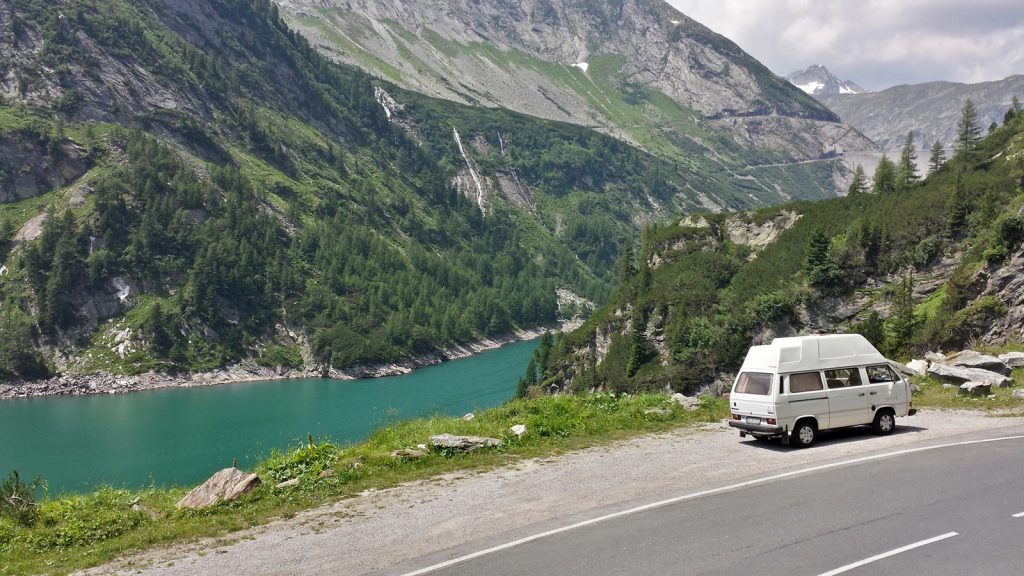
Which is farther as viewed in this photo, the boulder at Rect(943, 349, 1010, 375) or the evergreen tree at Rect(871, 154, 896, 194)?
the evergreen tree at Rect(871, 154, 896, 194)

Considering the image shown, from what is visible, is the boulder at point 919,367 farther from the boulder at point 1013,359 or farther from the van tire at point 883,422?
the van tire at point 883,422

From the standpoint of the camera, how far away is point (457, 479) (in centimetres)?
1731

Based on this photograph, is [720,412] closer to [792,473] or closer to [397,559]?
[792,473]

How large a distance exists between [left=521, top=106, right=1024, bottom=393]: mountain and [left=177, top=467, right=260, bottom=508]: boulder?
4402 cm

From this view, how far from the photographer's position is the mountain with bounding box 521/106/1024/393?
54.6 metres

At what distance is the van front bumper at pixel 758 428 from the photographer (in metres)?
19.2

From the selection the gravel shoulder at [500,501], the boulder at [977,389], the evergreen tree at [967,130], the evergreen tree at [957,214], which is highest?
the evergreen tree at [967,130]

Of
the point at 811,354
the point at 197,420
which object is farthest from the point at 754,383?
the point at 197,420

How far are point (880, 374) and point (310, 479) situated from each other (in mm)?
19077

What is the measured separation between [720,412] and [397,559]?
16.7 metres

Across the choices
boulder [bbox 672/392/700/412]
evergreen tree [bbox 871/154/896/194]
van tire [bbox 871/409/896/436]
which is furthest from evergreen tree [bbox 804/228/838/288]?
van tire [bbox 871/409/896/436]

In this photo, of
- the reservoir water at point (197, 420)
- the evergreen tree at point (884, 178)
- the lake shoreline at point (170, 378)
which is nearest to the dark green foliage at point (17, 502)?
the reservoir water at point (197, 420)

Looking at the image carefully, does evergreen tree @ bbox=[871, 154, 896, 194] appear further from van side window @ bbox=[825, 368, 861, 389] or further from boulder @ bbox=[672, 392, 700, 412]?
van side window @ bbox=[825, 368, 861, 389]

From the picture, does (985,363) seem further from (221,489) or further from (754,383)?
(221,489)
